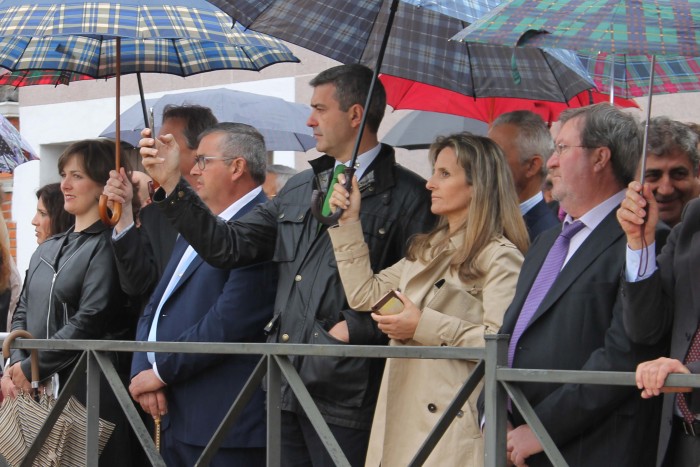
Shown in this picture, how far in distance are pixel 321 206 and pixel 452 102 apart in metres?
2.56

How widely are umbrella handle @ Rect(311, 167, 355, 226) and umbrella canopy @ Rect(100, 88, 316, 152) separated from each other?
3.42m

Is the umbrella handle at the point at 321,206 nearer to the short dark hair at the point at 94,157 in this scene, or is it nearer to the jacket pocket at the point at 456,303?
the jacket pocket at the point at 456,303

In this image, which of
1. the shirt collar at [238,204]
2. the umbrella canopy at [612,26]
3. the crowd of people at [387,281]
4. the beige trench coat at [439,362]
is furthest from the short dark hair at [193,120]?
the umbrella canopy at [612,26]

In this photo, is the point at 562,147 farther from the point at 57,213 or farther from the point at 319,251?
the point at 57,213

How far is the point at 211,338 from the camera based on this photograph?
196 inches

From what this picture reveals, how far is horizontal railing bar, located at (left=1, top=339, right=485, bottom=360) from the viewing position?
3.54 metres

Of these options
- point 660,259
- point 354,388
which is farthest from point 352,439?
point 660,259

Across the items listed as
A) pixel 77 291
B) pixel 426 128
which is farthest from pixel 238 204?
pixel 426 128

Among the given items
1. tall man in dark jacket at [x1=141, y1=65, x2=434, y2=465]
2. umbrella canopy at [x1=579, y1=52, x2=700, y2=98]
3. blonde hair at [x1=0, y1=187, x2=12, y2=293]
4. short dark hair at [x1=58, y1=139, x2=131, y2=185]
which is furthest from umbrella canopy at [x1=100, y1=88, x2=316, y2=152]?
tall man in dark jacket at [x1=141, y1=65, x2=434, y2=465]

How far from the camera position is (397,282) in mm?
4625

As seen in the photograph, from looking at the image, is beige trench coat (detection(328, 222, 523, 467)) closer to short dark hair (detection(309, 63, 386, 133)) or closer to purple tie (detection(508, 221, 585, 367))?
purple tie (detection(508, 221, 585, 367))

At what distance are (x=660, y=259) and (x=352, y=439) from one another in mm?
1369

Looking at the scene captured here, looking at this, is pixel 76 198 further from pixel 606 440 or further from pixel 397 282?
pixel 606 440

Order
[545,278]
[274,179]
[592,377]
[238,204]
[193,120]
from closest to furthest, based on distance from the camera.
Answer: [592,377] < [545,278] < [238,204] < [193,120] < [274,179]
